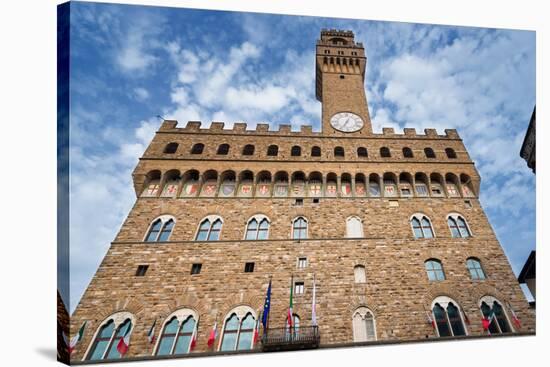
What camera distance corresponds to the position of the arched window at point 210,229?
34.6ft

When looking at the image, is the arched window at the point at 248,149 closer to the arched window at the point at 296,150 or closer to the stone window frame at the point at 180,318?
the arched window at the point at 296,150

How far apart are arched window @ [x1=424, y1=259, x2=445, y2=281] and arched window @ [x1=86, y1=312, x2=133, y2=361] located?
896cm

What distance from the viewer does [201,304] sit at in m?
8.73

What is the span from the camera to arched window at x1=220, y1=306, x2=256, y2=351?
8.10 metres

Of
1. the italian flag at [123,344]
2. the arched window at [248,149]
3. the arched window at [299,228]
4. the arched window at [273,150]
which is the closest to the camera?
the italian flag at [123,344]

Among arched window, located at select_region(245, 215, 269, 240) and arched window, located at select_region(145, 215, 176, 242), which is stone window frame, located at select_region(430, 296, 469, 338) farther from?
arched window, located at select_region(145, 215, 176, 242)

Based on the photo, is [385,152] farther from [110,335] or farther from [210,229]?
[110,335]

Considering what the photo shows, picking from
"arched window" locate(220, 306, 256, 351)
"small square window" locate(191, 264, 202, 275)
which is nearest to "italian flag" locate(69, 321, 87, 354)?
"small square window" locate(191, 264, 202, 275)

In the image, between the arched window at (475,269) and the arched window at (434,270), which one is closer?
the arched window at (434,270)

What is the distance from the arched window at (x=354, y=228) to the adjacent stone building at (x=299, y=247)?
0.12ft

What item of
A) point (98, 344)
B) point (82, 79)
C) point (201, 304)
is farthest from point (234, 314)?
point (82, 79)


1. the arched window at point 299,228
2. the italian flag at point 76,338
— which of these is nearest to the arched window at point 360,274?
the arched window at point 299,228

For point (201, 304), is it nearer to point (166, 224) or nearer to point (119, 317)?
point (119, 317)

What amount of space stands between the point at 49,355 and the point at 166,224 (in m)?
4.77
